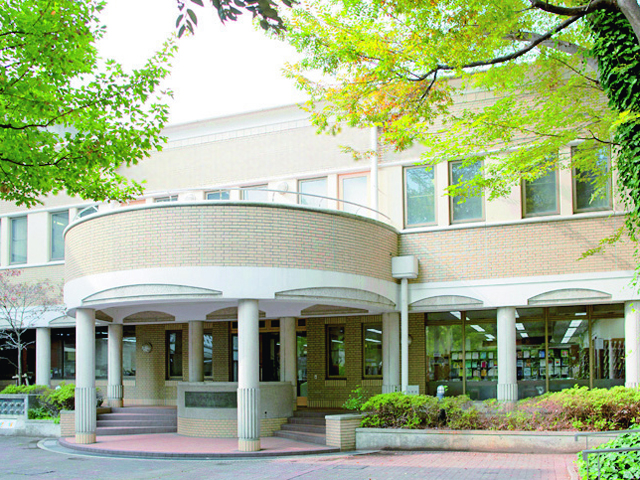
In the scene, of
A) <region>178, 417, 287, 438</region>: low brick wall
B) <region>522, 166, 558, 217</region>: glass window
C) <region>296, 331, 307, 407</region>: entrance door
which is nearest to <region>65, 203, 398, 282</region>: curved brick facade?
<region>178, 417, 287, 438</region>: low brick wall

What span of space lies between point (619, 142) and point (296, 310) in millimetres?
11153

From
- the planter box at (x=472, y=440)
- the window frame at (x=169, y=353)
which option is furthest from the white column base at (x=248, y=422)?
the window frame at (x=169, y=353)

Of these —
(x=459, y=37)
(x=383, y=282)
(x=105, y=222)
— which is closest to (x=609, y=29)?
(x=459, y=37)

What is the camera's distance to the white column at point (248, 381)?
15852 millimetres

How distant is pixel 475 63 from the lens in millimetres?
13211

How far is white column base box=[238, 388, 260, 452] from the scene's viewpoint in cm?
1583

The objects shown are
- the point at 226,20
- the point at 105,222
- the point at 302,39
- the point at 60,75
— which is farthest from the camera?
the point at 105,222

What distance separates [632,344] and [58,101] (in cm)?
1446

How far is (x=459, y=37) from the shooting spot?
1303 cm

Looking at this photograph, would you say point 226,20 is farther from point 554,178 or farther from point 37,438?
point 37,438

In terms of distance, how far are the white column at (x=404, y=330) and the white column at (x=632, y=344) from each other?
18.2 ft

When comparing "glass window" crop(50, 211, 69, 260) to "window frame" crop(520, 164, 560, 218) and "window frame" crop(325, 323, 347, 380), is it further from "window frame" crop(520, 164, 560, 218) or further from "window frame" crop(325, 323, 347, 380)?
"window frame" crop(520, 164, 560, 218)

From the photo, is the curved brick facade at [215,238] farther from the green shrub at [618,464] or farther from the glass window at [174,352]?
the green shrub at [618,464]

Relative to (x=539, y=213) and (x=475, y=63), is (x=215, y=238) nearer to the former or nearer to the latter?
(x=475, y=63)
